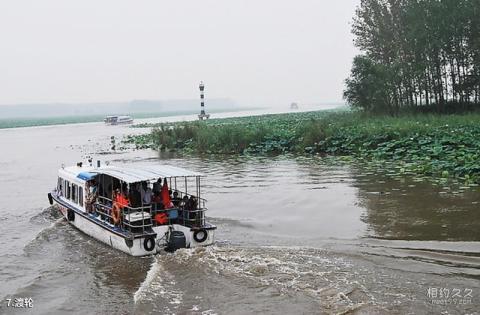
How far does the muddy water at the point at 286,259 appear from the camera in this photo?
9.31m

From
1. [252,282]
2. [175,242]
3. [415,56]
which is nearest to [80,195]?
[175,242]

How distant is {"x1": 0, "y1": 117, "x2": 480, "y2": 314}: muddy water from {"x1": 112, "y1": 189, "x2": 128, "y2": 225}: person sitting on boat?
2.90 feet

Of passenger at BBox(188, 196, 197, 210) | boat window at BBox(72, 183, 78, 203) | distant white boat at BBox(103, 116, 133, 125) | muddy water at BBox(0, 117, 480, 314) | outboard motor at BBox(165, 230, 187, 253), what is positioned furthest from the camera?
distant white boat at BBox(103, 116, 133, 125)

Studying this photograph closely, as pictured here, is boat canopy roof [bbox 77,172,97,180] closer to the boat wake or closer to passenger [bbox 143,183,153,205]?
passenger [bbox 143,183,153,205]

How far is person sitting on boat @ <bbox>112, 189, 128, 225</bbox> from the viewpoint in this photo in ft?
42.4

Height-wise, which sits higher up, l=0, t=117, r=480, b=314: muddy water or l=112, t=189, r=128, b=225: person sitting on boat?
l=112, t=189, r=128, b=225: person sitting on boat

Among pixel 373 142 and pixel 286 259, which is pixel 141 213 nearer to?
pixel 286 259

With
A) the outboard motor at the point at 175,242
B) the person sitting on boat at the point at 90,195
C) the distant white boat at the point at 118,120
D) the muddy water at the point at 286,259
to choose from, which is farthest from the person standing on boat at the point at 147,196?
the distant white boat at the point at 118,120

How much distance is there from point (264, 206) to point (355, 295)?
8.72m

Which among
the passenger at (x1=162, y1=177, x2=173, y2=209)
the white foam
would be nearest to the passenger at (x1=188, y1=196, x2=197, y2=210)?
the passenger at (x1=162, y1=177, x2=173, y2=209)

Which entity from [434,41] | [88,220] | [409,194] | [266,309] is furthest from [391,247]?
[434,41]

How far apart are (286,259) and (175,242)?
9.09ft

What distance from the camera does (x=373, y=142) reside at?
29.1m

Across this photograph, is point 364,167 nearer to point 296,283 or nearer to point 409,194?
point 409,194
